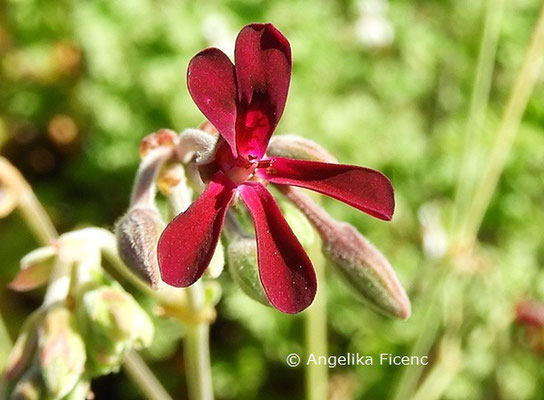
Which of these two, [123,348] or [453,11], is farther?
[453,11]

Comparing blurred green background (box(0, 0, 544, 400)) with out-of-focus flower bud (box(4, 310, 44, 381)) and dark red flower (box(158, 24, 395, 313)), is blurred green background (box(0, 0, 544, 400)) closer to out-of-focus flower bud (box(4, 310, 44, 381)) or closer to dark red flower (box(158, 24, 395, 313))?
out-of-focus flower bud (box(4, 310, 44, 381))

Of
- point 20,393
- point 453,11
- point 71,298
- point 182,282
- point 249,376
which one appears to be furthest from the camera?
point 453,11

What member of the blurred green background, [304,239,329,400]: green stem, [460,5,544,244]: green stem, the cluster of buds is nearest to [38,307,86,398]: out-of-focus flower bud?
the cluster of buds

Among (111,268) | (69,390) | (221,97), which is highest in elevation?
(221,97)

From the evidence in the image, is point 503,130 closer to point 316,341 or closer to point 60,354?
point 316,341

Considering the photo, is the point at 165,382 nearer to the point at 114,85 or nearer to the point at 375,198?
the point at 114,85

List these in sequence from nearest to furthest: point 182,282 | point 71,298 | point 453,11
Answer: point 182,282 < point 71,298 < point 453,11

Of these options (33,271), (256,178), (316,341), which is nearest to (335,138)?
(316,341)

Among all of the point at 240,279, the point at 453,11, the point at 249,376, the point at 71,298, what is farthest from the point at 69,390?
the point at 453,11
